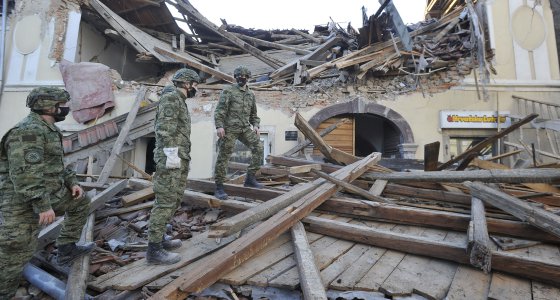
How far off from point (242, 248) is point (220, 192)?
1807mm

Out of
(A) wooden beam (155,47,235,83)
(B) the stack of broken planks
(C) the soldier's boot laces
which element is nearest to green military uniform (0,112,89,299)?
(C) the soldier's boot laces

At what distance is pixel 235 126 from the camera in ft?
13.5

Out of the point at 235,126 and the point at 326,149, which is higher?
the point at 235,126

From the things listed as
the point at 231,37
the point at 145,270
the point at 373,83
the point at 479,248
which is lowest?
the point at 145,270

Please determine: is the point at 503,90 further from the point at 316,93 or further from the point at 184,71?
the point at 184,71

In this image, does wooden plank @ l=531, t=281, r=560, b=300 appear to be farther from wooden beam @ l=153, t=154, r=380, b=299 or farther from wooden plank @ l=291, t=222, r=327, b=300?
wooden beam @ l=153, t=154, r=380, b=299

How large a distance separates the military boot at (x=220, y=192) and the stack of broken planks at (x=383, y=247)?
0.15 metres

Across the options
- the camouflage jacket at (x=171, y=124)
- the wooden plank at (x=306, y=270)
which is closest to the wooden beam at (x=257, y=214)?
the wooden plank at (x=306, y=270)

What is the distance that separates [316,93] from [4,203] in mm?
7941

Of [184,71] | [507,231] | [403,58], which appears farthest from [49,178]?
[403,58]

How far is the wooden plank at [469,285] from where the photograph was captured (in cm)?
182

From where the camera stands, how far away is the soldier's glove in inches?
105

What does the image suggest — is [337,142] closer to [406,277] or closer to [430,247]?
[430,247]

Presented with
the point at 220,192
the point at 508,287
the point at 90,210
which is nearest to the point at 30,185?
the point at 90,210
